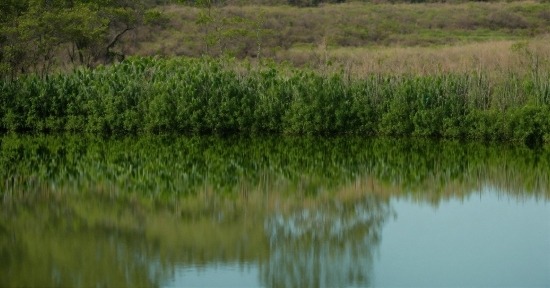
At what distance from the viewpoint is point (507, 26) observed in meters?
50.3

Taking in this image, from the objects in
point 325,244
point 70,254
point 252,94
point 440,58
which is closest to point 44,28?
point 252,94

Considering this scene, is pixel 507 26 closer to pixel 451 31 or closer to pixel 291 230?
pixel 451 31

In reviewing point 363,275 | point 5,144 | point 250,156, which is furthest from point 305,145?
point 363,275

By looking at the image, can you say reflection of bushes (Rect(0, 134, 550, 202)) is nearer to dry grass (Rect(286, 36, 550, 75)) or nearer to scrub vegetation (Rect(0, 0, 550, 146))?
scrub vegetation (Rect(0, 0, 550, 146))

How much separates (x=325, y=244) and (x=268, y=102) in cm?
1157

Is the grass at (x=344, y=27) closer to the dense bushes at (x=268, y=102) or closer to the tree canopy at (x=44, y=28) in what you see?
the tree canopy at (x=44, y=28)

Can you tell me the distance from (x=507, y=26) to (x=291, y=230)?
38.2m

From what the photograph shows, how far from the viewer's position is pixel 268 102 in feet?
82.2

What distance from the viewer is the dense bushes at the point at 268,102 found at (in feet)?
77.4

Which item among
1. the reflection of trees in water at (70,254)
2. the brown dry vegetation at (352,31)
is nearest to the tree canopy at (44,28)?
the brown dry vegetation at (352,31)

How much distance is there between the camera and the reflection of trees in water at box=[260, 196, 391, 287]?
11.9 m

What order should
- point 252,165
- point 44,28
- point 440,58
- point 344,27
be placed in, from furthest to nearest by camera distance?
1. point 344,27
2. point 440,58
3. point 44,28
4. point 252,165

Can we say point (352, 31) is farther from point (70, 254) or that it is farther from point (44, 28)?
point (70, 254)

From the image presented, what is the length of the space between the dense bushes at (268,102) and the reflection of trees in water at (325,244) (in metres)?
7.12
